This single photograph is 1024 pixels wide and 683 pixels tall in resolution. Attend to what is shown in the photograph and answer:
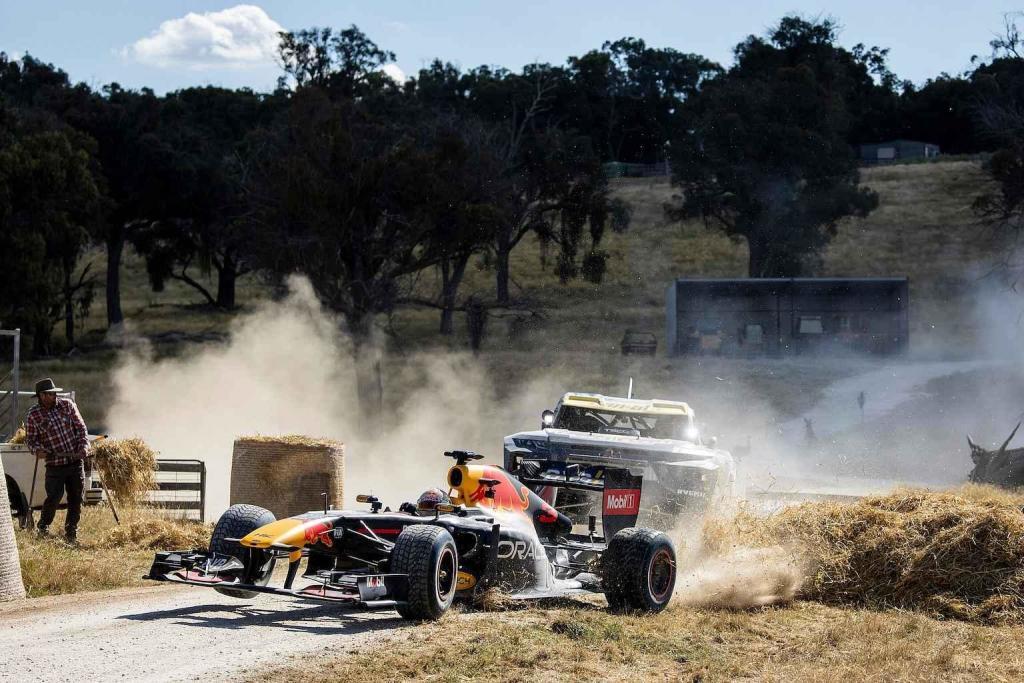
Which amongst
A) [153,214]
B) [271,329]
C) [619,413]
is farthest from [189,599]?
[153,214]

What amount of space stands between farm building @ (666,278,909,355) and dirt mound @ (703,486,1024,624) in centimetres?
3328

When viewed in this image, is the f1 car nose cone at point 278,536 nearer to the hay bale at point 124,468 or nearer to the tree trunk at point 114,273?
the hay bale at point 124,468

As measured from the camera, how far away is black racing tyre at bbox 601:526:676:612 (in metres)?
10.1

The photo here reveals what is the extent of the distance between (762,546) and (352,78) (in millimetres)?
61172

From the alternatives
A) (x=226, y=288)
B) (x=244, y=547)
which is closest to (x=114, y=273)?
(x=226, y=288)

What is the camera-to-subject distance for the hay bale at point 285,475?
1466 centimetres

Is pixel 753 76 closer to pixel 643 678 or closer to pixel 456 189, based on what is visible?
pixel 456 189

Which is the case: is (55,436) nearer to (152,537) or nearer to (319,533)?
(152,537)

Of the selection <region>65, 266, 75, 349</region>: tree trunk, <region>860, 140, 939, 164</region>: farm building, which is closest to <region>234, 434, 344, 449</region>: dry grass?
<region>65, 266, 75, 349</region>: tree trunk

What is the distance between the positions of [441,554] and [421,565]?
0.18m

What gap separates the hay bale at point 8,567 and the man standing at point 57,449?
9.23 ft

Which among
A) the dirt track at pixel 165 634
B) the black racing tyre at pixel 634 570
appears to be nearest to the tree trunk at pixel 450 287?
the black racing tyre at pixel 634 570

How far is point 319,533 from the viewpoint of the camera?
9266mm

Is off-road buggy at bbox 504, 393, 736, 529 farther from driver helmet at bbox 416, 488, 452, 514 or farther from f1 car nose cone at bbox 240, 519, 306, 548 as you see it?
f1 car nose cone at bbox 240, 519, 306, 548
